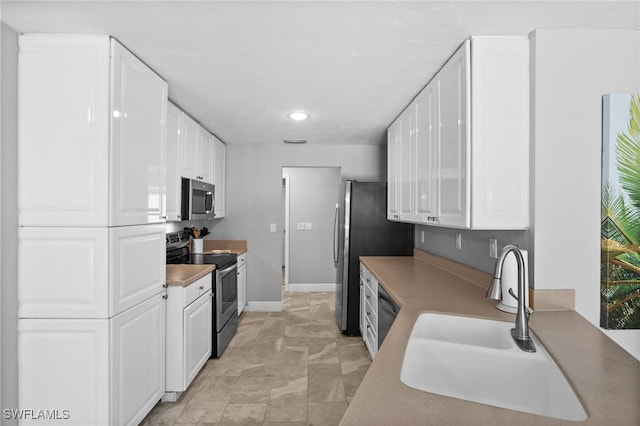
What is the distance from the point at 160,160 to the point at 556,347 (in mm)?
2364

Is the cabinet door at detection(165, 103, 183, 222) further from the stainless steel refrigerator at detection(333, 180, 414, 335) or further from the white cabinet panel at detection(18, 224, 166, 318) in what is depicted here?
the stainless steel refrigerator at detection(333, 180, 414, 335)

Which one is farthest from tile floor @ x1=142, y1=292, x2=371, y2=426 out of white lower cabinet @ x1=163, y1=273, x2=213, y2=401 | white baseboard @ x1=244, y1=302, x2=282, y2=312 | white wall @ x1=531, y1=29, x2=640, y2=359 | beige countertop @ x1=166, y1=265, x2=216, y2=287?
white wall @ x1=531, y1=29, x2=640, y2=359

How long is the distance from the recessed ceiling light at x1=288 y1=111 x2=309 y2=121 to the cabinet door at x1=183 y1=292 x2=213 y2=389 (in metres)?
1.81

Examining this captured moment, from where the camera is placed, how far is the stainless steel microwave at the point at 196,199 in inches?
128

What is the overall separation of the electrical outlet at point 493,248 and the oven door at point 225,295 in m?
2.28

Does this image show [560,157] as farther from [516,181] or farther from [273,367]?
[273,367]

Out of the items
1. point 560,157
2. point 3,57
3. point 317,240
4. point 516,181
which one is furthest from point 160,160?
point 317,240

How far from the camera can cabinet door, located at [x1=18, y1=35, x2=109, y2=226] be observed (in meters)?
1.73

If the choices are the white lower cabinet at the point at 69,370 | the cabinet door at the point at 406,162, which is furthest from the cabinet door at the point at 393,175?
the white lower cabinet at the point at 69,370

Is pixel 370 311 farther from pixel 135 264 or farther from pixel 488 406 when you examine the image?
pixel 488 406

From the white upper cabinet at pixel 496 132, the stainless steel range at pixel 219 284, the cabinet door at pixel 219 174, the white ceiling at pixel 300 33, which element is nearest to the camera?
the white ceiling at pixel 300 33

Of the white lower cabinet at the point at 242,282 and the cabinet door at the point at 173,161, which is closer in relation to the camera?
the cabinet door at the point at 173,161

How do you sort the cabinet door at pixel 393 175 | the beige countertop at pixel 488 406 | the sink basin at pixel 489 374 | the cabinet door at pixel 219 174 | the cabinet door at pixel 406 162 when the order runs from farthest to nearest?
the cabinet door at pixel 219 174
the cabinet door at pixel 393 175
the cabinet door at pixel 406 162
the sink basin at pixel 489 374
the beige countertop at pixel 488 406

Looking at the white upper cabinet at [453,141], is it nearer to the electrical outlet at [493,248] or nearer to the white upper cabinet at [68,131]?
the electrical outlet at [493,248]
